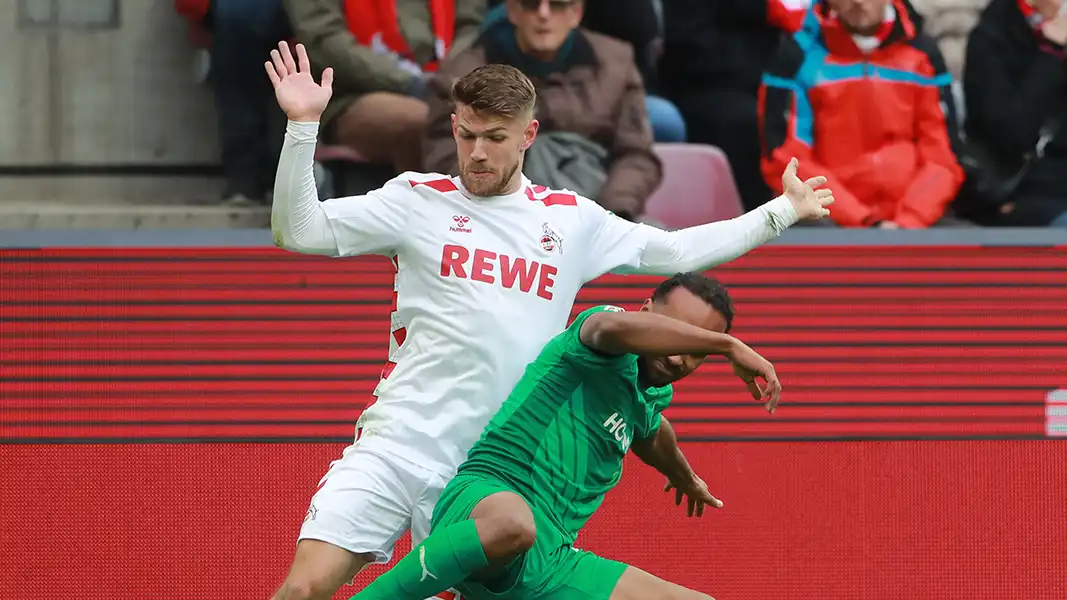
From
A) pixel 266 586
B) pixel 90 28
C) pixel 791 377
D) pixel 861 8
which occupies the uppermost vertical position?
pixel 861 8

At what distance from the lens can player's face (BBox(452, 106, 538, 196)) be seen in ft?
12.7

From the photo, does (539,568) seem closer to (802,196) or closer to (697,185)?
(802,196)

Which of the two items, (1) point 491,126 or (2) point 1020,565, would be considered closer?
(1) point 491,126

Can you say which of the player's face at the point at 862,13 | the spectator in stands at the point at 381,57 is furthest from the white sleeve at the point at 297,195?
the player's face at the point at 862,13

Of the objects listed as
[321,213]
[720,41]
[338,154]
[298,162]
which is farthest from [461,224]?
[720,41]

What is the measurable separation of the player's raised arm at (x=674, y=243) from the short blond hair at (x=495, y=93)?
0.47 meters

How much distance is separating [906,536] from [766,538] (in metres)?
0.47

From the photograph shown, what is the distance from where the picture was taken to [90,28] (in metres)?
6.87

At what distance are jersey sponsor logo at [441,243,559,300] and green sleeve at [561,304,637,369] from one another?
233mm

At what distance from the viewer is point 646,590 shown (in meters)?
3.76

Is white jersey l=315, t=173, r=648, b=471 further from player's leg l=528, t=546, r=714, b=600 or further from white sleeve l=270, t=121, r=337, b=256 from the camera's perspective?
player's leg l=528, t=546, r=714, b=600

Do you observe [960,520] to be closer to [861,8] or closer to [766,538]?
[766,538]

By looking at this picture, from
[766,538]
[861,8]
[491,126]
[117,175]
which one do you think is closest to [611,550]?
[766,538]

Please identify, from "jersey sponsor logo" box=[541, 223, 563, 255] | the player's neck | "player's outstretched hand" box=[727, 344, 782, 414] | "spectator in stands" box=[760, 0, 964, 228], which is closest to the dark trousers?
"spectator in stands" box=[760, 0, 964, 228]
